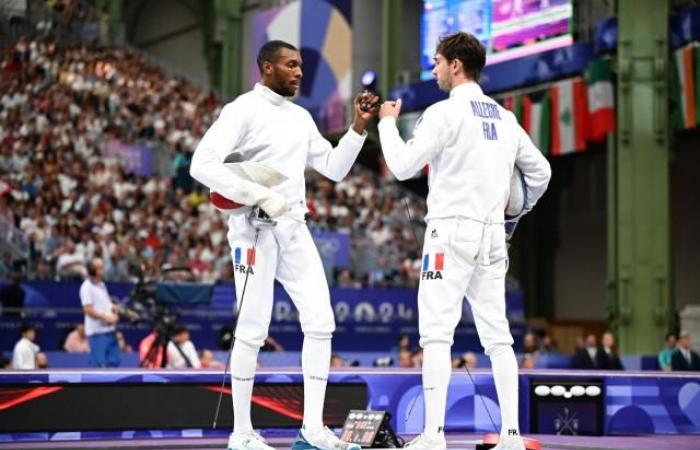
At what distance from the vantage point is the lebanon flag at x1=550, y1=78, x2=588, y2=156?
2422cm

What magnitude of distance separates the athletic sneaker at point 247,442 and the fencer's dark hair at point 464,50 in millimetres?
2417

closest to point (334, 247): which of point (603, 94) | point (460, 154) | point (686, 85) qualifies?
point (603, 94)

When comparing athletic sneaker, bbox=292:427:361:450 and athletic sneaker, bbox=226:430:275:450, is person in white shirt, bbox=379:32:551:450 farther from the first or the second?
athletic sneaker, bbox=226:430:275:450

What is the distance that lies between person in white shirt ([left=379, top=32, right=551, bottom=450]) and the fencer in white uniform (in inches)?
18.5

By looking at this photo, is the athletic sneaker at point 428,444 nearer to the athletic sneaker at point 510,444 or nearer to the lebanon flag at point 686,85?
the athletic sneaker at point 510,444

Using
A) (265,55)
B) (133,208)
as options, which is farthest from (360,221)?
(265,55)

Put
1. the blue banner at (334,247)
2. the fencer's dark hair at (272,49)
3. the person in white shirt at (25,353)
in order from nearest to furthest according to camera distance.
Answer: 1. the fencer's dark hair at (272,49)
2. the person in white shirt at (25,353)
3. the blue banner at (334,247)

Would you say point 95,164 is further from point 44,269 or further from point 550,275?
point 550,275

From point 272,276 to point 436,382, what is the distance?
1129mm

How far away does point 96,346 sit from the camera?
14.2 m

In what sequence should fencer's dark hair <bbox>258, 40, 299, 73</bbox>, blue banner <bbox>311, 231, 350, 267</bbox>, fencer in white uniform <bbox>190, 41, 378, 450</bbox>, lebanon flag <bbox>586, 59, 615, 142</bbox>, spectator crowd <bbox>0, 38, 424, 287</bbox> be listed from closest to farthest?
fencer in white uniform <bbox>190, 41, 378, 450</bbox> < fencer's dark hair <bbox>258, 40, 299, 73</bbox> < spectator crowd <bbox>0, 38, 424, 287</bbox> < lebanon flag <bbox>586, 59, 615, 142</bbox> < blue banner <bbox>311, 231, 350, 267</bbox>

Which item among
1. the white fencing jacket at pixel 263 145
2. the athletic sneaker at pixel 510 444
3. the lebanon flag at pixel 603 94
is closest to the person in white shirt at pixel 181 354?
the white fencing jacket at pixel 263 145

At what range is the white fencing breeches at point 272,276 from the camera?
686 centimetres

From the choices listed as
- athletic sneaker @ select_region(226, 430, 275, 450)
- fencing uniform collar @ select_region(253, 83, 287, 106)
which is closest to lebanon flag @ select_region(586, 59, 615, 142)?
fencing uniform collar @ select_region(253, 83, 287, 106)
